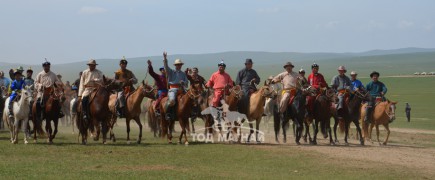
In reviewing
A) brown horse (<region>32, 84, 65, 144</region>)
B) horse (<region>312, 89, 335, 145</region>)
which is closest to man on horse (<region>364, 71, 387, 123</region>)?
horse (<region>312, 89, 335, 145</region>)

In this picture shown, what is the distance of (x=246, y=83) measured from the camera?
23.7 meters

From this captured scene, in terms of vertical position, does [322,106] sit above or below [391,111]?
above

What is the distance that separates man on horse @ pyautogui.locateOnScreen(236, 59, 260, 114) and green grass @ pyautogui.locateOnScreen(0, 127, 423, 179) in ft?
6.37

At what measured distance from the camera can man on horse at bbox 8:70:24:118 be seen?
2255cm

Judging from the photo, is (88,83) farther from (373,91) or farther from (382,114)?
(382,114)

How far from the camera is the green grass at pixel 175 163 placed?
1555 cm

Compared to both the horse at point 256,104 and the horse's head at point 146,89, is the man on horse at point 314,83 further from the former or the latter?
the horse's head at point 146,89

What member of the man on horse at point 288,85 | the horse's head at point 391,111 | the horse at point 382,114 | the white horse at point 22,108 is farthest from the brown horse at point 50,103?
the horse's head at point 391,111

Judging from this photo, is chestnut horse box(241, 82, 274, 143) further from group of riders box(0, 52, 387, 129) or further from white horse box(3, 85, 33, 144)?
white horse box(3, 85, 33, 144)

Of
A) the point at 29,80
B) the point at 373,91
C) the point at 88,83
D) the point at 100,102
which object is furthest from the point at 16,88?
the point at 373,91

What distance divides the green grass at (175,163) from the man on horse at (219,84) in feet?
6.11

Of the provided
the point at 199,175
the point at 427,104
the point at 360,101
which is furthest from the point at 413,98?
the point at 199,175

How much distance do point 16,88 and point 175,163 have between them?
7.89 metres

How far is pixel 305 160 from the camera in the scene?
1856 centimetres
